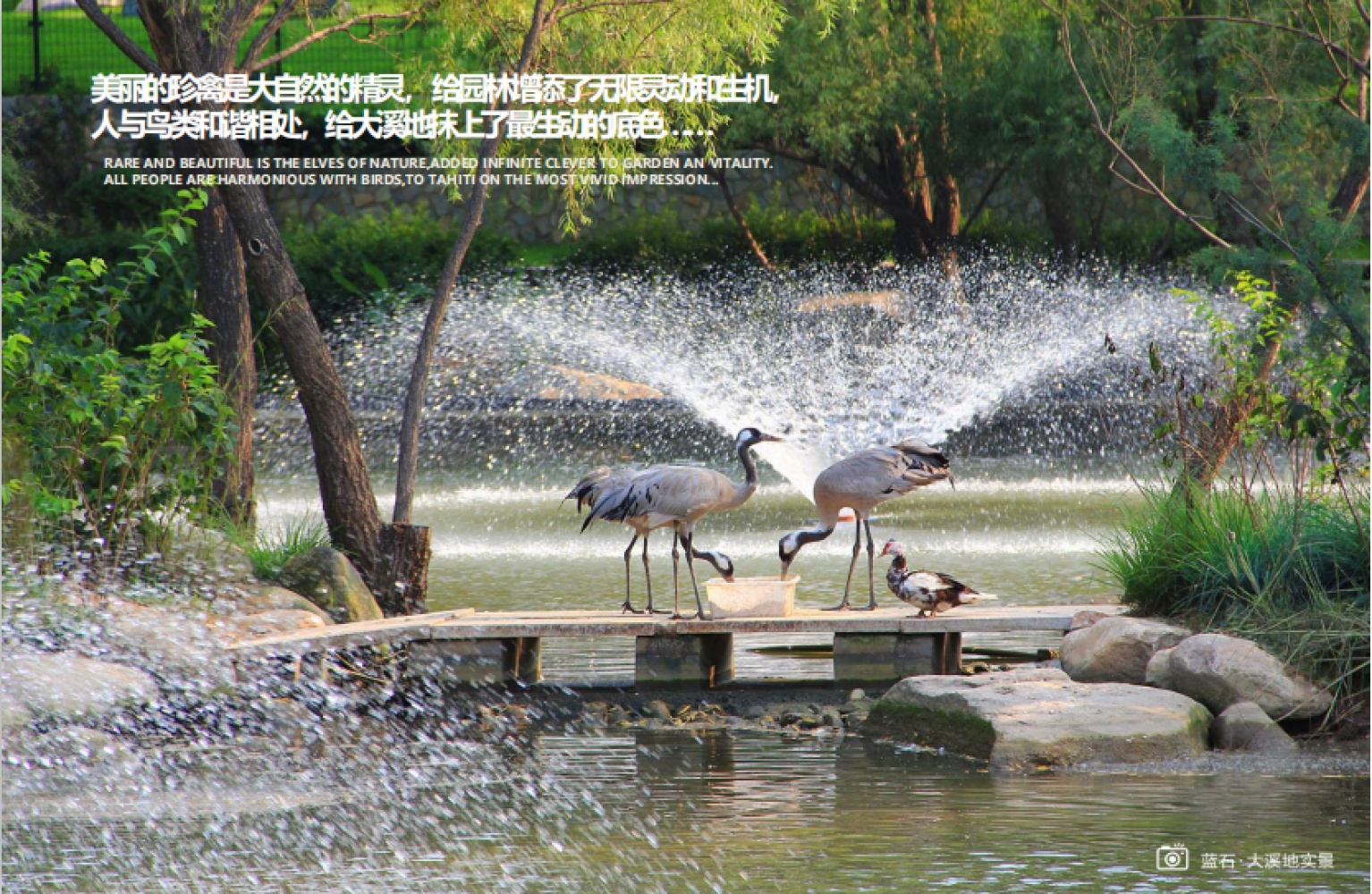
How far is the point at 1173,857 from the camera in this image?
557 centimetres

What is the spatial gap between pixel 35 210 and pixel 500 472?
827cm

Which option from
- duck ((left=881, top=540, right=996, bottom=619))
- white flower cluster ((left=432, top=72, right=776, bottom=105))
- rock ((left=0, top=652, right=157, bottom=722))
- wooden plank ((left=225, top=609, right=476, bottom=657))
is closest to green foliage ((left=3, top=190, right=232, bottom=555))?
rock ((left=0, top=652, right=157, bottom=722))

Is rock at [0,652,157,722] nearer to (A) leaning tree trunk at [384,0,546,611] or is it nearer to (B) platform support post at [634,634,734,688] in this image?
(A) leaning tree trunk at [384,0,546,611]

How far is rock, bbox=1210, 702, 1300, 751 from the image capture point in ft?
23.5

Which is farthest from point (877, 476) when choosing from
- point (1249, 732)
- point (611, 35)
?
point (611, 35)

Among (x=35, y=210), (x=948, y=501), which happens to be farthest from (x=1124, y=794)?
(x=35, y=210)

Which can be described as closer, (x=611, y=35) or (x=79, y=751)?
(x=79, y=751)

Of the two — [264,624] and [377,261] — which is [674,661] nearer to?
[264,624]

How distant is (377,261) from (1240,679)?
54.6 feet

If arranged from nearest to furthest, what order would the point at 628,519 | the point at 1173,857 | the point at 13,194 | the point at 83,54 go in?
the point at 1173,857, the point at 628,519, the point at 13,194, the point at 83,54

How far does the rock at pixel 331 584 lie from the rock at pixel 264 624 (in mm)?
343

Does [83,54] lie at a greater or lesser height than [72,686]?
greater

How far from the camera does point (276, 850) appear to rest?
19.2 feet

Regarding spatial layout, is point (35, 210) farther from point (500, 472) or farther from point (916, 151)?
point (916, 151)
